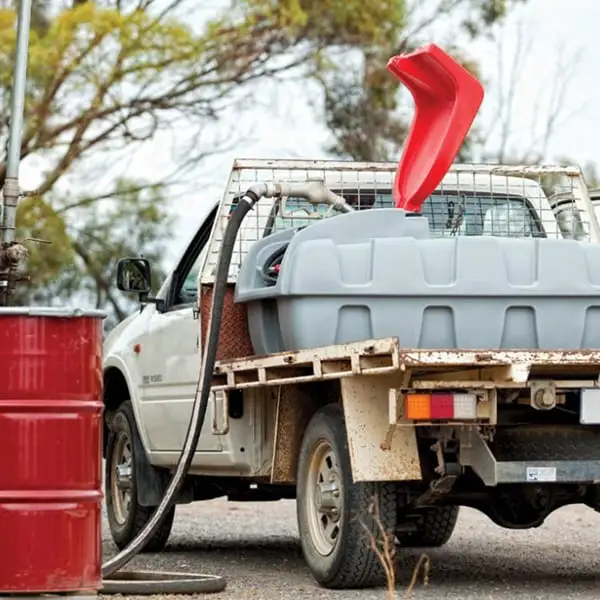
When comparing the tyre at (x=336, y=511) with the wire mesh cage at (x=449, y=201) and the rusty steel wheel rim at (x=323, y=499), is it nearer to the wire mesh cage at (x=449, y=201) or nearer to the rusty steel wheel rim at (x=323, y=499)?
the rusty steel wheel rim at (x=323, y=499)

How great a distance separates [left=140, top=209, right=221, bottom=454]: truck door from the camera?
10.2 m

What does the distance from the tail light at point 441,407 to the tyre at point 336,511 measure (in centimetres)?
63

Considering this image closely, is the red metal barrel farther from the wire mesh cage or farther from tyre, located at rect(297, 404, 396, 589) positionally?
the wire mesh cage

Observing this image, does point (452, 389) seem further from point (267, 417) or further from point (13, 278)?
point (13, 278)

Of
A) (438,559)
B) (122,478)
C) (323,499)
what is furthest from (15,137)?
(323,499)

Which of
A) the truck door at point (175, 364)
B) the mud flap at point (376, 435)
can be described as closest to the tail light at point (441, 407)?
the mud flap at point (376, 435)

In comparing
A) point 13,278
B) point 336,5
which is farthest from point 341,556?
point 336,5

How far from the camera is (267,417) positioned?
381 inches

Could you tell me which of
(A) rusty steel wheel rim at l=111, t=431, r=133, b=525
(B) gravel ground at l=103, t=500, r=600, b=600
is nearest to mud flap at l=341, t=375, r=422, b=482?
(B) gravel ground at l=103, t=500, r=600, b=600

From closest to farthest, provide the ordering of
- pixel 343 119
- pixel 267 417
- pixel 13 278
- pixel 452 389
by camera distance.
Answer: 1. pixel 452 389
2. pixel 267 417
3. pixel 13 278
4. pixel 343 119

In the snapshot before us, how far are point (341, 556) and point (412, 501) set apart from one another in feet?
1.64

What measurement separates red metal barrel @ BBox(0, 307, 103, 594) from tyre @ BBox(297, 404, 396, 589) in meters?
1.78

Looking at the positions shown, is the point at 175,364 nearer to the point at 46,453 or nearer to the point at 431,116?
the point at 431,116

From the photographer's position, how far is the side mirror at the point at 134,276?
427 inches
